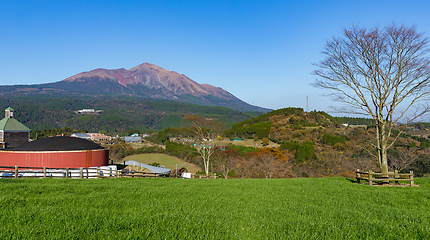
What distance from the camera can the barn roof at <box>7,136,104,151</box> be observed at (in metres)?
31.8

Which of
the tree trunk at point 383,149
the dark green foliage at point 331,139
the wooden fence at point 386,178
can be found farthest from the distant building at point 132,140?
the tree trunk at point 383,149

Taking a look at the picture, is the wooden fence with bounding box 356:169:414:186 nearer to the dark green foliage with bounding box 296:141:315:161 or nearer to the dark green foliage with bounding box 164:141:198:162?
the dark green foliage with bounding box 296:141:315:161

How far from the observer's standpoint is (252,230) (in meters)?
7.62

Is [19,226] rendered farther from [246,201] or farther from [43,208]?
[246,201]

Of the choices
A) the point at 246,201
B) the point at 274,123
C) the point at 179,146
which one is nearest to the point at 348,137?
the point at 274,123

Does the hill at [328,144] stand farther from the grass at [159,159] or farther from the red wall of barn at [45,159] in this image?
the red wall of barn at [45,159]

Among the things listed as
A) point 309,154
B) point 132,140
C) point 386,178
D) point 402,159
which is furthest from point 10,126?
point 132,140

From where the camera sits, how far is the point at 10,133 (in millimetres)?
44531

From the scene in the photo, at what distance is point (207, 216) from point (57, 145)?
1177 inches

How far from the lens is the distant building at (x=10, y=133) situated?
144 feet

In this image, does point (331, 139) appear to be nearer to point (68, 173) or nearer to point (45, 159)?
point (45, 159)

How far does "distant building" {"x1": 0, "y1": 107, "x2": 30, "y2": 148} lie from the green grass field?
130ft

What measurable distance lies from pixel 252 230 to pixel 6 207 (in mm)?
7369

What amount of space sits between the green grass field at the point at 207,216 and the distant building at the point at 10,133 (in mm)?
39627
